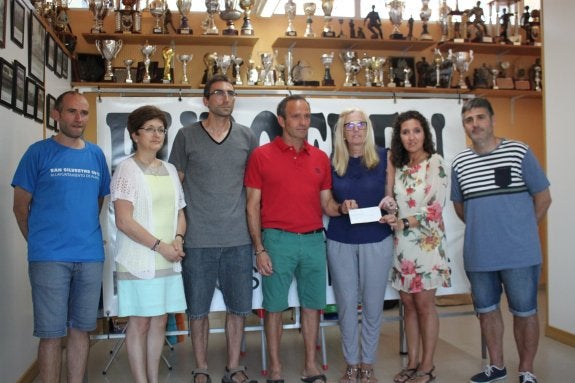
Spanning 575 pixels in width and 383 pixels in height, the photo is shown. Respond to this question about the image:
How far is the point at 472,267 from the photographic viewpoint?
304cm

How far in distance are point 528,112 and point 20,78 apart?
5.64 metres

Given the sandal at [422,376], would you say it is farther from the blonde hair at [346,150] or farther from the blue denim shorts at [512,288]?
the blonde hair at [346,150]

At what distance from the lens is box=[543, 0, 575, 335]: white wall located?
4.00m

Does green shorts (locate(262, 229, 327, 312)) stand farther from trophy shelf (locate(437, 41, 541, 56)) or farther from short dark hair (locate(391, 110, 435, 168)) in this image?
Answer: trophy shelf (locate(437, 41, 541, 56))

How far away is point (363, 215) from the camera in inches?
115

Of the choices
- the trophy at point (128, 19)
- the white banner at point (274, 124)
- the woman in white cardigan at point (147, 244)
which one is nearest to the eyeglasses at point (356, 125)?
the white banner at point (274, 124)

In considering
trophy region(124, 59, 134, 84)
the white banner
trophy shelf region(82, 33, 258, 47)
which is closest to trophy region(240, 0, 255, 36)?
trophy shelf region(82, 33, 258, 47)

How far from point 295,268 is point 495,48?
4.63 m

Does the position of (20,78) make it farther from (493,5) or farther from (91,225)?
(493,5)

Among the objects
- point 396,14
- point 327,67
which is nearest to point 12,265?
point 327,67

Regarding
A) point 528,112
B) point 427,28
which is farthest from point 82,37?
point 528,112

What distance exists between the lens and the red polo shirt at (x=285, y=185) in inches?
117

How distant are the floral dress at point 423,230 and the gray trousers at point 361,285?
0.10 metres

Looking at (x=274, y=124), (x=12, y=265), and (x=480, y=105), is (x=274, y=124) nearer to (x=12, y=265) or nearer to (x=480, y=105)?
(x=480, y=105)
